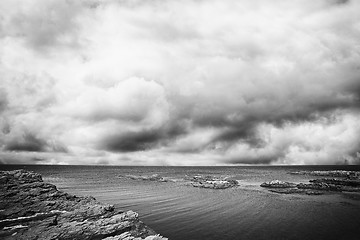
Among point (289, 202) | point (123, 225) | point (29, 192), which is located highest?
point (29, 192)

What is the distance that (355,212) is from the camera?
3866cm

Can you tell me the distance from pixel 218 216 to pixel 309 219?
50.1 ft

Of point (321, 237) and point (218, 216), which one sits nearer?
point (321, 237)

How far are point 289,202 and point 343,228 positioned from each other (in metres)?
18.7

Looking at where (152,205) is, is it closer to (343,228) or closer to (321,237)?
(321,237)

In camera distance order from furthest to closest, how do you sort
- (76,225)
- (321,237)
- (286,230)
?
1. (286,230)
2. (321,237)
3. (76,225)

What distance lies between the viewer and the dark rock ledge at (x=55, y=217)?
17.2 m

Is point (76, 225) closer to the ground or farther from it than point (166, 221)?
farther from it

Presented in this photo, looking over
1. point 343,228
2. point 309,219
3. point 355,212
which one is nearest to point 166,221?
point 309,219

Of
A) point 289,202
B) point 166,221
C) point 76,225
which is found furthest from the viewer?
point 289,202

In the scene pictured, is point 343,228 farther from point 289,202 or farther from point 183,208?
point 183,208

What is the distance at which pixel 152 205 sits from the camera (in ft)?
144

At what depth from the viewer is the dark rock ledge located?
678 inches

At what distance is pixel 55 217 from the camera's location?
19062 mm
